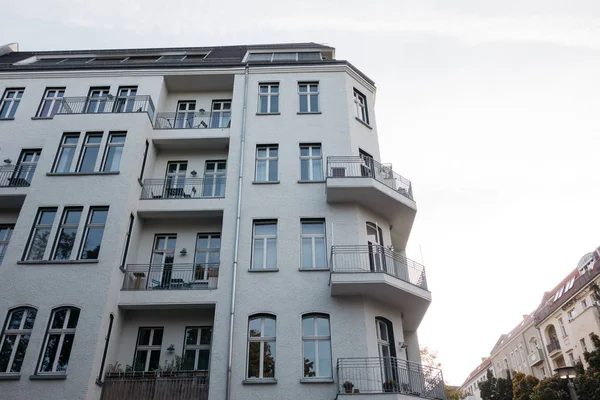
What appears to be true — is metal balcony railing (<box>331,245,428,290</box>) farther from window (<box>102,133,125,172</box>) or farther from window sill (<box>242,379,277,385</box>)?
window (<box>102,133,125,172</box>)

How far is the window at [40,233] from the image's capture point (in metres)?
15.1

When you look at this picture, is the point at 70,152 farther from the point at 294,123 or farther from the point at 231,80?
the point at 294,123

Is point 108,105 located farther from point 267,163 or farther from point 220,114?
point 267,163

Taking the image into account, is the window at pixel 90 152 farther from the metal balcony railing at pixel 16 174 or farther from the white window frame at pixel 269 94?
the white window frame at pixel 269 94

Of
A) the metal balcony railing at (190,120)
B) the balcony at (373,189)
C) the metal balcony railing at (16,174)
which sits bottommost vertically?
the balcony at (373,189)

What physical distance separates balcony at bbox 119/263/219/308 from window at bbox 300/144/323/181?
492 centimetres

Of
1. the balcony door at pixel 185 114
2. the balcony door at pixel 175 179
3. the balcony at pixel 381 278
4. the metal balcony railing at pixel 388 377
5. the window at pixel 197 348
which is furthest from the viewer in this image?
the balcony door at pixel 185 114

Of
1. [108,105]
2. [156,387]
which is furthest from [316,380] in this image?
[108,105]

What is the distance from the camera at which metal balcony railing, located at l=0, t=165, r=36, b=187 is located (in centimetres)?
1748

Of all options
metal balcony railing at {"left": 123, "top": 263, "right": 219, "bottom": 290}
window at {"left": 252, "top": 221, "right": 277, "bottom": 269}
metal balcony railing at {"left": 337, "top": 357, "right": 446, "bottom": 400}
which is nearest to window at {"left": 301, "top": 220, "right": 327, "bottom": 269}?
window at {"left": 252, "top": 221, "right": 277, "bottom": 269}

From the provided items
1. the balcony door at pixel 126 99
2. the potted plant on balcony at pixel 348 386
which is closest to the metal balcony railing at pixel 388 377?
the potted plant on balcony at pixel 348 386

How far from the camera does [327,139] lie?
18.2 m

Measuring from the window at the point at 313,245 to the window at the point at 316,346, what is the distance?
6.12 ft

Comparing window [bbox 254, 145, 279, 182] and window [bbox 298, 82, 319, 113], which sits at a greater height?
window [bbox 298, 82, 319, 113]
